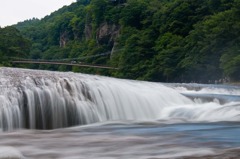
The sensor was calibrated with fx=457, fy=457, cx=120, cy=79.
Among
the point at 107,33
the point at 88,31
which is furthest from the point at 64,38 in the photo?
the point at 107,33

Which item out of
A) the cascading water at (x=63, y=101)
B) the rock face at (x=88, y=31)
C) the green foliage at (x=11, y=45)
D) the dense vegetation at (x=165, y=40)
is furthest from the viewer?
the rock face at (x=88, y=31)

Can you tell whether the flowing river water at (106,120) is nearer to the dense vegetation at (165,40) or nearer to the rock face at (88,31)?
the dense vegetation at (165,40)

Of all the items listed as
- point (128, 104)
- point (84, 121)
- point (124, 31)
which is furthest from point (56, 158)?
point (124, 31)

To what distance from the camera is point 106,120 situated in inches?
556

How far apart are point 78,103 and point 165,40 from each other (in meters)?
55.4

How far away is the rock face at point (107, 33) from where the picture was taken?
329ft

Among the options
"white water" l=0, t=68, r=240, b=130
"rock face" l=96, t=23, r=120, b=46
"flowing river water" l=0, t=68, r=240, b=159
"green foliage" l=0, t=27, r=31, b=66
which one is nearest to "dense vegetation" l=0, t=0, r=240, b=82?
"rock face" l=96, t=23, r=120, b=46

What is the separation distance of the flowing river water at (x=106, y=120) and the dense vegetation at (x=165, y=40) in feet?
99.8

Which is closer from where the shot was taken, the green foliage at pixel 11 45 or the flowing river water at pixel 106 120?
the flowing river water at pixel 106 120

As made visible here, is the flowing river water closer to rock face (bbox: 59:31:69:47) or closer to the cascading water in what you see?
the cascading water

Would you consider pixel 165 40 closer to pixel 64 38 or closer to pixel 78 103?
pixel 78 103

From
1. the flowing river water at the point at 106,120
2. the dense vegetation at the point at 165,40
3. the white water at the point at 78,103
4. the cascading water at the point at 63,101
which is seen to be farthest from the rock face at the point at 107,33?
the cascading water at the point at 63,101

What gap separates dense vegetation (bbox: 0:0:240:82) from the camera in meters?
50.6

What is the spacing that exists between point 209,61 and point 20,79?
4123 cm
